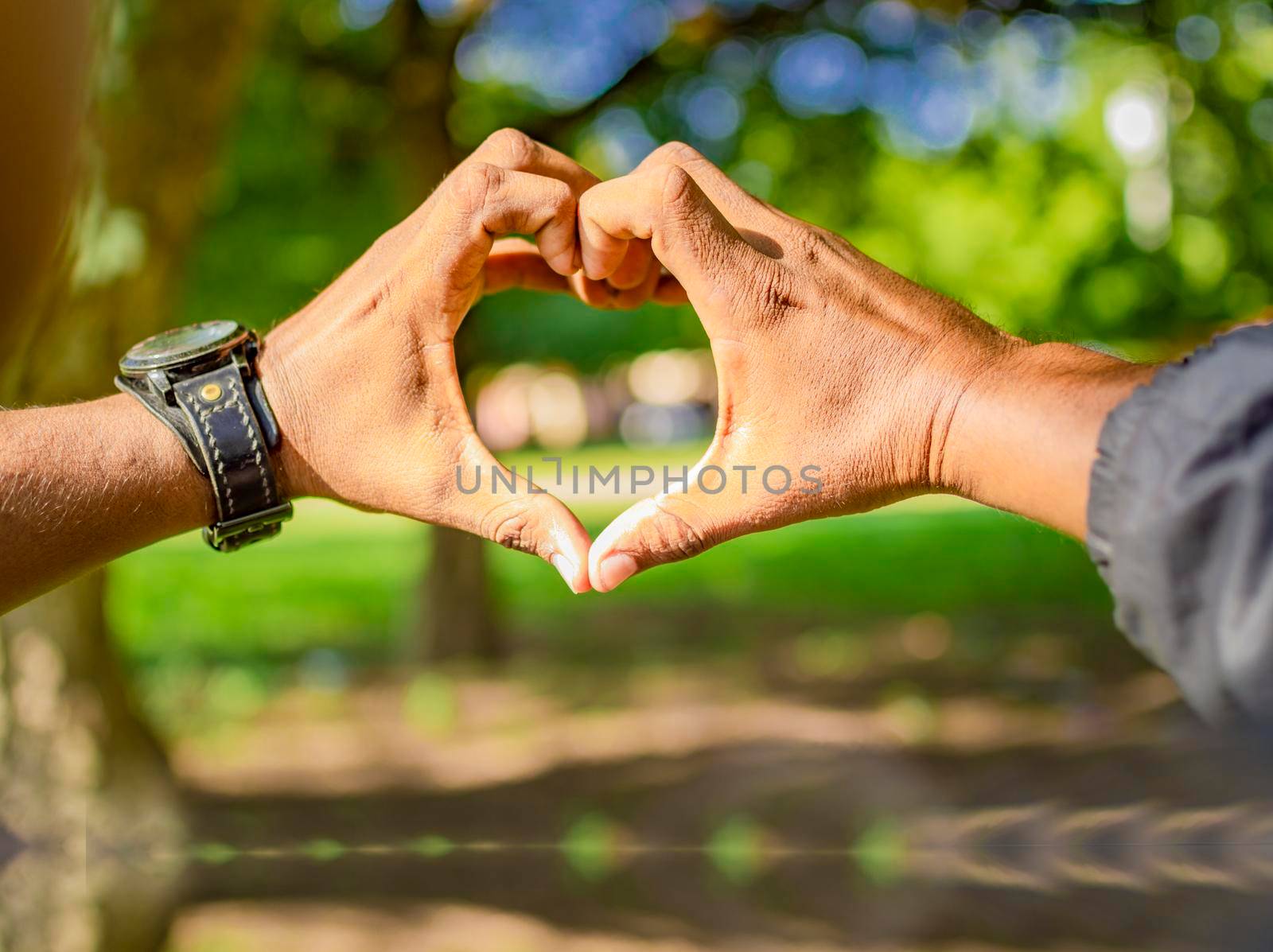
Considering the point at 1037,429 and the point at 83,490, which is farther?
the point at 83,490

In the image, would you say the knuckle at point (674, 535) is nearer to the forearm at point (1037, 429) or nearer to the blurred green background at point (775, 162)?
the forearm at point (1037, 429)

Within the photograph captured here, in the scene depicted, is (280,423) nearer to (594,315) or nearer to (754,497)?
(754,497)

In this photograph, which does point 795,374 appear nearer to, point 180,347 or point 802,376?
point 802,376

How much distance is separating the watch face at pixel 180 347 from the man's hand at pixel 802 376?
2.57 ft

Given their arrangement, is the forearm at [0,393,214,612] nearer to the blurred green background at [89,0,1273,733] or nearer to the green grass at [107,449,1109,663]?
the blurred green background at [89,0,1273,733]

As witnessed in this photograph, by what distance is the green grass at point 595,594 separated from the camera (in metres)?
11.0

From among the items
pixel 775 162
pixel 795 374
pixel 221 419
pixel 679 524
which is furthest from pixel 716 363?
pixel 775 162

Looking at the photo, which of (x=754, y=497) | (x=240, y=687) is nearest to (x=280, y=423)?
(x=754, y=497)

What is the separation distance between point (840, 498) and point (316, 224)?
6.99m

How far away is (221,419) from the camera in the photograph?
1983 millimetres

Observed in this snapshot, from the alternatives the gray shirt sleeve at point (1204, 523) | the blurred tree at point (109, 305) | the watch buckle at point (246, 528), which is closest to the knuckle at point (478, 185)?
the watch buckle at point (246, 528)

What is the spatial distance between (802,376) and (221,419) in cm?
103

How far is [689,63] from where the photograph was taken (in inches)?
295

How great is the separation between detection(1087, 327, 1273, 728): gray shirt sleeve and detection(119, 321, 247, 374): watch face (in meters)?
1.53
